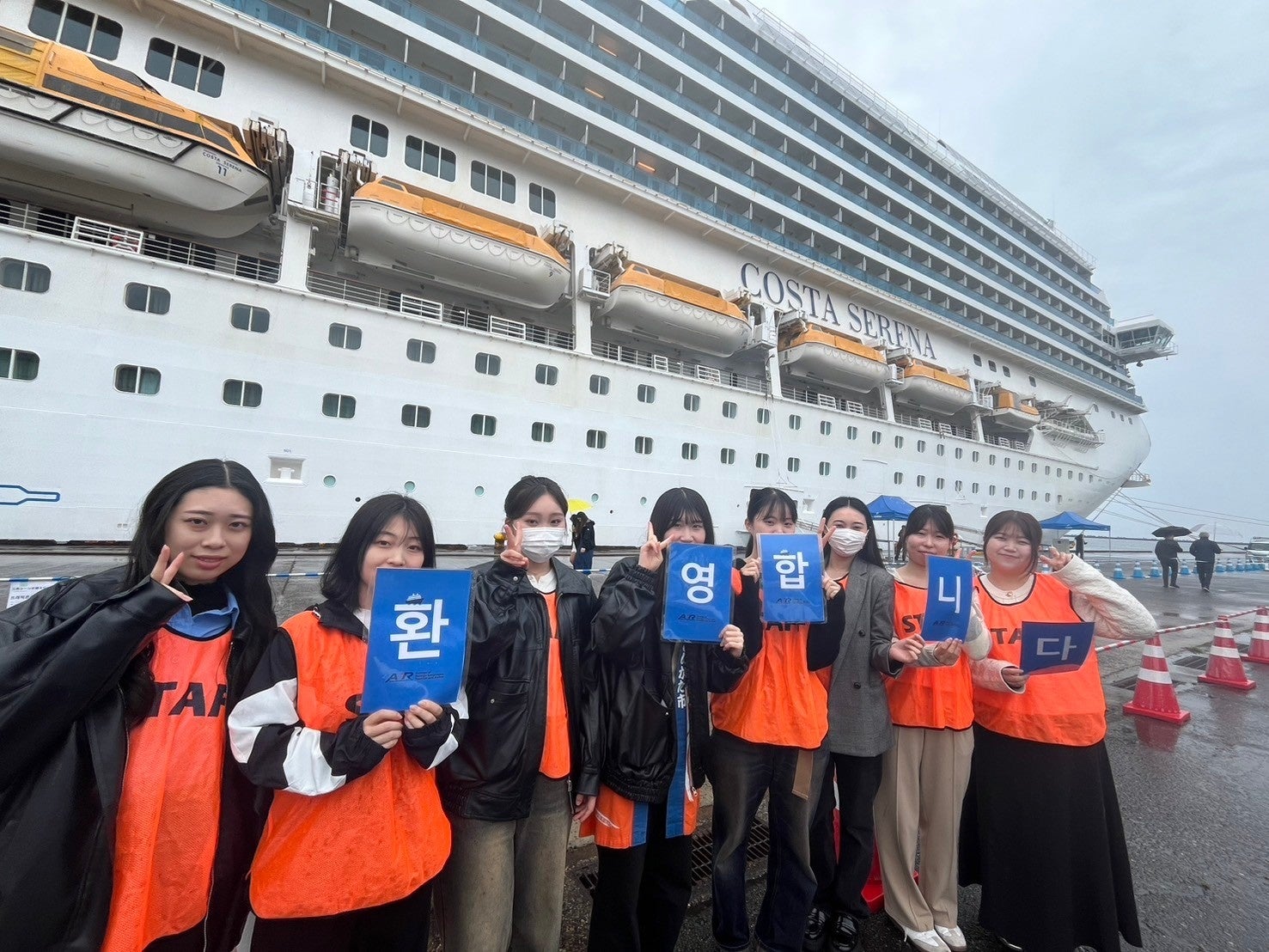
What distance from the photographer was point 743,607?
2.21m

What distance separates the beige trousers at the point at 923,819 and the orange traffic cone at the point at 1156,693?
3.86 meters

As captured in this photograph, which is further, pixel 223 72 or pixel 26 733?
pixel 223 72

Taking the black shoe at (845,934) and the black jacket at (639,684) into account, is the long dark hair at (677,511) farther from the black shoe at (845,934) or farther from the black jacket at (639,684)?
the black shoe at (845,934)

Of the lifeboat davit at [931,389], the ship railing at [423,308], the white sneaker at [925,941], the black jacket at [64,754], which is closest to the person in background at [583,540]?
the ship railing at [423,308]

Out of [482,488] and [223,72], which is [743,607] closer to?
[482,488]

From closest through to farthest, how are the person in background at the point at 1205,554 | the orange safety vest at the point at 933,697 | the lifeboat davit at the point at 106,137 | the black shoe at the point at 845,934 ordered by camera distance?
the black shoe at the point at 845,934
the orange safety vest at the point at 933,697
the lifeboat davit at the point at 106,137
the person in background at the point at 1205,554

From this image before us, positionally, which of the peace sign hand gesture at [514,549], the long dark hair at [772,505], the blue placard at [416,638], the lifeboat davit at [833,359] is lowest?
the blue placard at [416,638]

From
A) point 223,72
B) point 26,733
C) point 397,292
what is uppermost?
point 223,72

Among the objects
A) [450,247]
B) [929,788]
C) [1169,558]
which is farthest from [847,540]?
[1169,558]

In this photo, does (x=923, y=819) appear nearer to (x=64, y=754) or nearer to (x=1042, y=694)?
(x=1042, y=694)

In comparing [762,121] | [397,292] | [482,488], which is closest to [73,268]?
[397,292]

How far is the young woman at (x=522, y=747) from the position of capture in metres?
1.62

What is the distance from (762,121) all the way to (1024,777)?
22651mm

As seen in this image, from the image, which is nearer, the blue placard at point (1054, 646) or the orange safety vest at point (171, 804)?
the orange safety vest at point (171, 804)
